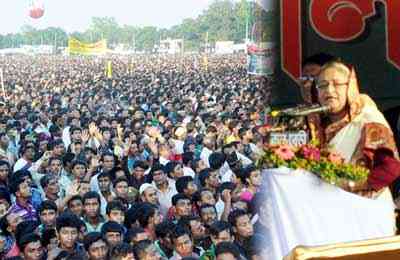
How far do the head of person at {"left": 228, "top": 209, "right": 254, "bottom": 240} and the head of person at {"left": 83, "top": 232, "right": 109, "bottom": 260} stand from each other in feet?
3.04

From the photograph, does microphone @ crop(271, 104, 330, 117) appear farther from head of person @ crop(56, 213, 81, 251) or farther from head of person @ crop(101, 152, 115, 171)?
head of person @ crop(101, 152, 115, 171)

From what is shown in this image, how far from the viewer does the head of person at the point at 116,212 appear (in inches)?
182

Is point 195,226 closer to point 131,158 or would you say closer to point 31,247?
point 31,247

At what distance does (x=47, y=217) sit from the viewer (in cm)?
464

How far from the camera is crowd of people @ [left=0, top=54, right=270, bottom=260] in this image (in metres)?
4.35

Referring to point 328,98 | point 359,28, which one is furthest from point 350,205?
point 359,28

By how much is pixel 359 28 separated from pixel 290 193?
3.57ft

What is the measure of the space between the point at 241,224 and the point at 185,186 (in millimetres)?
765

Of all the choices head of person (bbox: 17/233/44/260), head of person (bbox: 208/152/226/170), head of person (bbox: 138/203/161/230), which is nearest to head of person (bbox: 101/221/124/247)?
head of person (bbox: 138/203/161/230)

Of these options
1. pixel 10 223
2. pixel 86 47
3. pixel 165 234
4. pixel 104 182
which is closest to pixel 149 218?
pixel 165 234

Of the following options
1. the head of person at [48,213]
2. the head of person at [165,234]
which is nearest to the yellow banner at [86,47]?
the head of person at [48,213]

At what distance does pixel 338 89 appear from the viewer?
3.97m

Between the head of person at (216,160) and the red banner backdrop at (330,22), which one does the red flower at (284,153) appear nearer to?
the red banner backdrop at (330,22)

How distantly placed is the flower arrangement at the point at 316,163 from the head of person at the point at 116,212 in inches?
50.1
